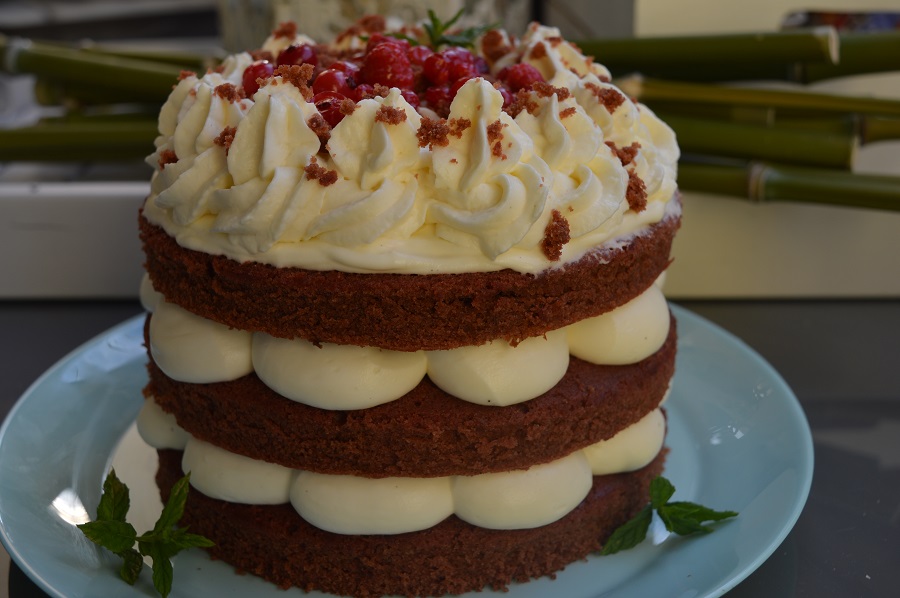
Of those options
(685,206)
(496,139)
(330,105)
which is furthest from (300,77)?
(685,206)

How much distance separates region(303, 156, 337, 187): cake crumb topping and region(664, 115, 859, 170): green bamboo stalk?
5.55ft

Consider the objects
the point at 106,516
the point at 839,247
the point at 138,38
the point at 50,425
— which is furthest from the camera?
the point at 138,38

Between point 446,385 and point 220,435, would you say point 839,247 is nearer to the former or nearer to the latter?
point 446,385

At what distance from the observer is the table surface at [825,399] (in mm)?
2068

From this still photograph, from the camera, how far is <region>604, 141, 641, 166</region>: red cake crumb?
1.93 m

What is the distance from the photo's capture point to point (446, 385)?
6.00 ft

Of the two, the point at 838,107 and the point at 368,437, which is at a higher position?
the point at 838,107

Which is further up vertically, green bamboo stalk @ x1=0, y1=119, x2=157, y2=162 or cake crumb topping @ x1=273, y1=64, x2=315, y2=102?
cake crumb topping @ x1=273, y1=64, x2=315, y2=102

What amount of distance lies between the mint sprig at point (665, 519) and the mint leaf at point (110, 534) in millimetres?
1006

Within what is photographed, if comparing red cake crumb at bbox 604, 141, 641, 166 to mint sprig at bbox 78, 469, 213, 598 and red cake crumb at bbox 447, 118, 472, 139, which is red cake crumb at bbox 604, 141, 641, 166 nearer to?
red cake crumb at bbox 447, 118, 472, 139

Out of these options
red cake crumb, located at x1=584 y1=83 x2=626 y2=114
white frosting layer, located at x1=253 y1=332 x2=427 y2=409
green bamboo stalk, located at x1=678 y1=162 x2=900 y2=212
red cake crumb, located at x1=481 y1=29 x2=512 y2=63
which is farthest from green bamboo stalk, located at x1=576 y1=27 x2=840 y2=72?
white frosting layer, located at x1=253 y1=332 x2=427 y2=409

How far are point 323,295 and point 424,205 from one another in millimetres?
249

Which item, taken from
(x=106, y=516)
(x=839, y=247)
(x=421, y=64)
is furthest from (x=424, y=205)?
(x=839, y=247)

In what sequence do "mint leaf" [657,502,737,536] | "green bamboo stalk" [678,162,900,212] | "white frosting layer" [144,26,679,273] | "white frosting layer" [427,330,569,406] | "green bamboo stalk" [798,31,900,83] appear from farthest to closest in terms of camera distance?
"green bamboo stalk" [798,31,900,83], "green bamboo stalk" [678,162,900,212], "mint leaf" [657,502,737,536], "white frosting layer" [427,330,569,406], "white frosting layer" [144,26,679,273]
